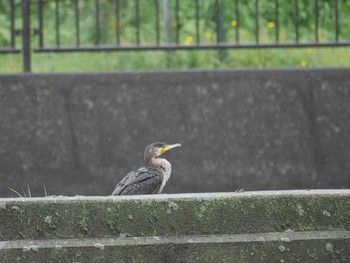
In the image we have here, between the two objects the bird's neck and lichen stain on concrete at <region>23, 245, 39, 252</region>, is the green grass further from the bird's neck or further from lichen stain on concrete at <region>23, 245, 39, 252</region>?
lichen stain on concrete at <region>23, 245, 39, 252</region>

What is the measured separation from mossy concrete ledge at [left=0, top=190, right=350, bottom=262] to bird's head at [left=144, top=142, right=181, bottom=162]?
3.46m

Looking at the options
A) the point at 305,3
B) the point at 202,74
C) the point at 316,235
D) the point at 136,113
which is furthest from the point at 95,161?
the point at 316,235

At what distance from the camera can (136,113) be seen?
27.2ft

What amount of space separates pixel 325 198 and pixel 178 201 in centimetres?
55

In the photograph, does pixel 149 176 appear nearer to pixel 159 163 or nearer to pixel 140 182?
pixel 140 182

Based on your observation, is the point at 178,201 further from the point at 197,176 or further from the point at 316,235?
the point at 197,176

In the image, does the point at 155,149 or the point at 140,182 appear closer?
the point at 140,182

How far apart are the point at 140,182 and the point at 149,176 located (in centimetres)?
18

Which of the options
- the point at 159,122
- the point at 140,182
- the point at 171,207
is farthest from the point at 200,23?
the point at 171,207

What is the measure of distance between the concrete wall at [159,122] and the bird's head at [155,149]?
1.92 feet

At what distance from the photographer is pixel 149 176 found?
23.1 ft

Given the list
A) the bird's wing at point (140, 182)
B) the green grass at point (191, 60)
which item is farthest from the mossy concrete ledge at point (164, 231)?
the green grass at point (191, 60)

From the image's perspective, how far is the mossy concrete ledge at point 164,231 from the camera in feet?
13.4

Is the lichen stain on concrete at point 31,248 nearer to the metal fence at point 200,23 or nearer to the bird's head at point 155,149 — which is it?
the bird's head at point 155,149
